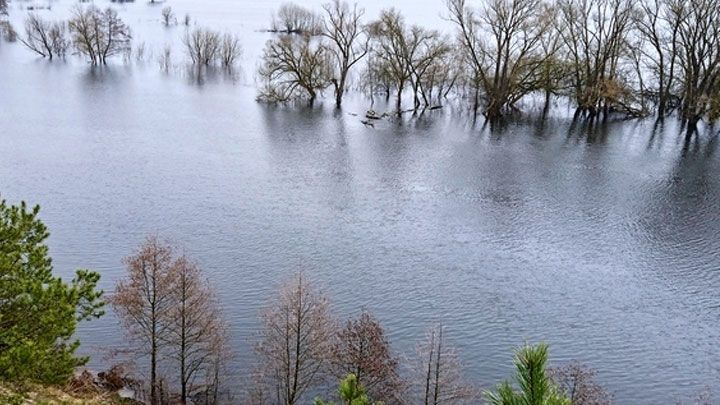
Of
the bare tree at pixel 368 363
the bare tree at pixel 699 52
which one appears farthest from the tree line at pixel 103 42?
the bare tree at pixel 368 363

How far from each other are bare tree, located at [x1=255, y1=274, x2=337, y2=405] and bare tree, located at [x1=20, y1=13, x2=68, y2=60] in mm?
68991

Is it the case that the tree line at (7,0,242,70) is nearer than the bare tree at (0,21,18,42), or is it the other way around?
the tree line at (7,0,242,70)

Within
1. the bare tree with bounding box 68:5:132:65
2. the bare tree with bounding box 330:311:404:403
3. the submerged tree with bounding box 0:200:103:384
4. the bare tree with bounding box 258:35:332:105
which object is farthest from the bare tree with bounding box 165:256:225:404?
the bare tree with bounding box 68:5:132:65

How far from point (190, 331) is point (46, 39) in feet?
232

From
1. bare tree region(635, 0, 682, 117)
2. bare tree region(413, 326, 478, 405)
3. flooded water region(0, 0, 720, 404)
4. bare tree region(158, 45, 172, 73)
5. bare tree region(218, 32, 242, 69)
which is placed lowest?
bare tree region(413, 326, 478, 405)

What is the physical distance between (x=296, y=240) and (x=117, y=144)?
763 inches

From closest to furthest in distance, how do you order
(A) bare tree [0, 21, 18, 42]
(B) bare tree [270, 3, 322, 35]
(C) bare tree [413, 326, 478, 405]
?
1. (C) bare tree [413, 326, 478, 405]
2. (B) bare tree [270, 3, 322, 35]
3. (A) bare tree [0, 21, 18, 42]

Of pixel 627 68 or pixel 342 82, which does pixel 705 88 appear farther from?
pixel 342 82

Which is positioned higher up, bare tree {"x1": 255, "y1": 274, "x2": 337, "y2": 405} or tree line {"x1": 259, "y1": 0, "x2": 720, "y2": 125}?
tree line {"x1": 259, "y1": 0, "x2": 720, "y2": 125}

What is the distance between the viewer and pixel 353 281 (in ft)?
87.8

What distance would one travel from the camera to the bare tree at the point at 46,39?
255 ft

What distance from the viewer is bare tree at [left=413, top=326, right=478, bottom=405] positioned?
62.7 feet

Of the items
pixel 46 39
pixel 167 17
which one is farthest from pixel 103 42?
pixel 167 17

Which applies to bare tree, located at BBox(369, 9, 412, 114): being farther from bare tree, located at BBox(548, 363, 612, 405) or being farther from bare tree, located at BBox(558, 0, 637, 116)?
bare tree, located at BBox(548, 363, 612, 405)
